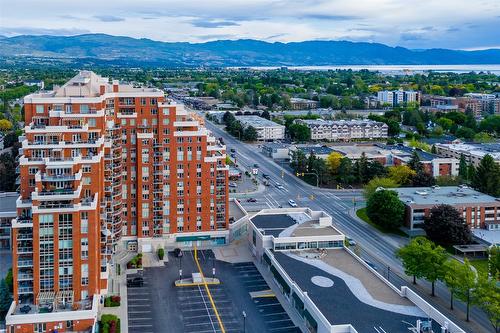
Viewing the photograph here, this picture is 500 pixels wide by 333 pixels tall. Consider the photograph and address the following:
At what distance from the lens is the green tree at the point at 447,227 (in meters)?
51.2

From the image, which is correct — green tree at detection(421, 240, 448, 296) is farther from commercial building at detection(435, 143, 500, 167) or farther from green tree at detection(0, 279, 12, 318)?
commercial building at detection(435, 143, 500, 167)

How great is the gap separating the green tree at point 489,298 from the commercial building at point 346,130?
7670 cm

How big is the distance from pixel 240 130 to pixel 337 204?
4813cm

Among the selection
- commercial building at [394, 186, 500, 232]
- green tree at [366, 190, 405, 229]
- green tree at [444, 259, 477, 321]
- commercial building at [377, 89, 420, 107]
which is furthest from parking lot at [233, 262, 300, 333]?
commercial building at [377, 89, 420, 107]

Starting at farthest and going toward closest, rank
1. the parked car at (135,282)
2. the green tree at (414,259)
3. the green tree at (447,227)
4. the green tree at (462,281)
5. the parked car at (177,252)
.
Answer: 1. the green tree at (447,227)
2. the parked car at (177,252)
3. the parked car at (135,282)
4. the green tree at (414,259)
5. the green tree at (462,281)

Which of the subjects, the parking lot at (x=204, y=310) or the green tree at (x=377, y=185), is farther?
the green tree at (x=377, y=185)

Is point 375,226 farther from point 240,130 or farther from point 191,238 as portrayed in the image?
point 240,130

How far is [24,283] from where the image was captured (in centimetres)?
3475

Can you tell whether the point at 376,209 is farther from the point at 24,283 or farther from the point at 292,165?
the point at 24,283

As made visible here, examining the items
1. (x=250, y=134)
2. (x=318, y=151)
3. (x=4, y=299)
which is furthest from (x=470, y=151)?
(x=4, y=299)

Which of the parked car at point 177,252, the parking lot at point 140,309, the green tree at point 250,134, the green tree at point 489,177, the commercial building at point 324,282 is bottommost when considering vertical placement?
the parking lot at point 140,309

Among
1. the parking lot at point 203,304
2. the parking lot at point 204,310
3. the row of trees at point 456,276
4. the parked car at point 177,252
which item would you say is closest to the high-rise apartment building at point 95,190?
the parked car at point 177,252

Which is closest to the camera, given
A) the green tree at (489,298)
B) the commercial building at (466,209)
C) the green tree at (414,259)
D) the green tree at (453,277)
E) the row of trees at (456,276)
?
the green tree at (489,298)

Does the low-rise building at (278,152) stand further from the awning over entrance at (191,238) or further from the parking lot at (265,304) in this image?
the parking lot at (265,304)
